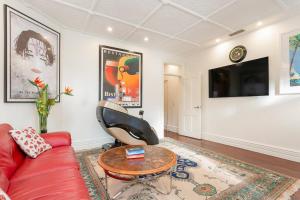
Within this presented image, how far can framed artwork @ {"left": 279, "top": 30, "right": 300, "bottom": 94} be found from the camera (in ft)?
8.82

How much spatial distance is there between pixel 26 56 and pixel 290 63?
449 centimetres

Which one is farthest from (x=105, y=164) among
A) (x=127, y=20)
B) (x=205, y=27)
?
(x=205, y=27)

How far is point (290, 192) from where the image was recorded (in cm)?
177

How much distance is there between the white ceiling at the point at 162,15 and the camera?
2.36m

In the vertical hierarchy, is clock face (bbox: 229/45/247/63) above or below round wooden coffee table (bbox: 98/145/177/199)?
above

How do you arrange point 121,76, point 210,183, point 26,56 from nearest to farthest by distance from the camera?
point 210,183 < point 26,56 < point 121,76

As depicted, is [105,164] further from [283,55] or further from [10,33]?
[283,55]

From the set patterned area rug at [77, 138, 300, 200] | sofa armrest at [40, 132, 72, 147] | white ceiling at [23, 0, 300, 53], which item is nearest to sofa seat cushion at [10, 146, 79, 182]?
sofa armrest at [40, 132, 72, 147]

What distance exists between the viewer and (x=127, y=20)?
284 cm

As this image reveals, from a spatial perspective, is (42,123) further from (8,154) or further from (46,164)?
(46,164)

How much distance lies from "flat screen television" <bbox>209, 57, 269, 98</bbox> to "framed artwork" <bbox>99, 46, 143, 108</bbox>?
2020 millimetres

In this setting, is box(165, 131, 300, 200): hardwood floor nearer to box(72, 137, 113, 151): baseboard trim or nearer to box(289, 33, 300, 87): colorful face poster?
box(289, 33, 300, 87): colorful face poster

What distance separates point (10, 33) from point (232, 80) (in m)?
4.24

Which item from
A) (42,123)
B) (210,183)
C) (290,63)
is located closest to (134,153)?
(210,183)
